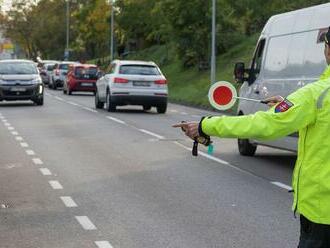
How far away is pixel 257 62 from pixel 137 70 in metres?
12.1

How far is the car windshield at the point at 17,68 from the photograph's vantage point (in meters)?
29.2

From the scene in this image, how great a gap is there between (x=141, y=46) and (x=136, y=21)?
9.94 m

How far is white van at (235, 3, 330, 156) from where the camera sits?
11.2 metres

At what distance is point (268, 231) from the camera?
7324 millimetres

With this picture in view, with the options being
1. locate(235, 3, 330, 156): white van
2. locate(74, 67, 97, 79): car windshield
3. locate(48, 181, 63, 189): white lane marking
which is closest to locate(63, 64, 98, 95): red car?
locate(74, 67, 97, 79): car windshield

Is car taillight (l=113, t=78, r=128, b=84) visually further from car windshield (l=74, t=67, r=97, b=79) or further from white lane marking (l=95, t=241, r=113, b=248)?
white lane marking (l=95, t=241, r=113, b=248)

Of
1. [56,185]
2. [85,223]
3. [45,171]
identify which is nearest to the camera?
[85,223]

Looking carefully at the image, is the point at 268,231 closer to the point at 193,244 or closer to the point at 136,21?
the point at 193,244

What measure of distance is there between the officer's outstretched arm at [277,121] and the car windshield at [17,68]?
85.7ft

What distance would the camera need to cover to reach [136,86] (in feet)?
82.1

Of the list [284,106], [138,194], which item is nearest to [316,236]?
[284,106]

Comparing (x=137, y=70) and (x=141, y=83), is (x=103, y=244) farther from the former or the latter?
(x=137, y=70)

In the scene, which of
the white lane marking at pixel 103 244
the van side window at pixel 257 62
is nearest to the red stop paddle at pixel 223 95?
the white lane marking at pixel 103 244

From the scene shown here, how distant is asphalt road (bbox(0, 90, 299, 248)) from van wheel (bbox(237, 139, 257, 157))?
0.19 meters
